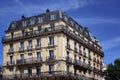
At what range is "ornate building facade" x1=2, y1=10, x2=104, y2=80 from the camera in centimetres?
5984

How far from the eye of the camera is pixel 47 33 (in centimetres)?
6162

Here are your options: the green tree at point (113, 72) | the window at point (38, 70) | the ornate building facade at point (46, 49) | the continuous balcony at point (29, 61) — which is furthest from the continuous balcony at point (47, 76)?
the green tree at point (113, 72)

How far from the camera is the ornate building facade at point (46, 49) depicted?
5984 centimetres

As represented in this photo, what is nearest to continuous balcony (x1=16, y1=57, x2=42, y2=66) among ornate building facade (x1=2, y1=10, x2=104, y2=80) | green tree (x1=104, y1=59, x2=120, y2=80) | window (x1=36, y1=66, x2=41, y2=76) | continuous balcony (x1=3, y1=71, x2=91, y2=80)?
ornate building facade (x1=2, y1=10, x2=104, y2=80)

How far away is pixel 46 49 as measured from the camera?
6134cm

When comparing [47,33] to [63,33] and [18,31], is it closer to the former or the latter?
[63,33]

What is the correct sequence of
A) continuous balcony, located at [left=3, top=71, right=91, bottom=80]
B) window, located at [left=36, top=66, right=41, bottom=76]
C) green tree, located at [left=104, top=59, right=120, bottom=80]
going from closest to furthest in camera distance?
continuous balcony, located at [left=3, top=71, right=91, bottom=80]
window, located at [left=36, top=66, right=41, bottom=76]
green tree, located at [left=104, top=59, right=120, bottom=80]

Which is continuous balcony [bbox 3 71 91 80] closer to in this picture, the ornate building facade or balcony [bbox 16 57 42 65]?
the ornate building facade

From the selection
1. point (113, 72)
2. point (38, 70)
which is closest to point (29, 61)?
point (38, 70)

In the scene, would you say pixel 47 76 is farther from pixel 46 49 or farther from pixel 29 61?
pixel 29 61

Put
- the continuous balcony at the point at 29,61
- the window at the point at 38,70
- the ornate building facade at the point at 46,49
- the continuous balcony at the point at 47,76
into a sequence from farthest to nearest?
the continuous balcony at the point at 29,61 → the window at the point at 38,70 → the ornate building facade at the point at 46,49 → the continuous balcony at the point at 47,76

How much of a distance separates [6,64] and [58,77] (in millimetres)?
14702

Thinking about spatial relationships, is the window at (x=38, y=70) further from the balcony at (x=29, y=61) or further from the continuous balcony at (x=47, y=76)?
the balcony at (x=29, y=61)

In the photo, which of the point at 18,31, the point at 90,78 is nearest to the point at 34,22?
the point at 18,31
